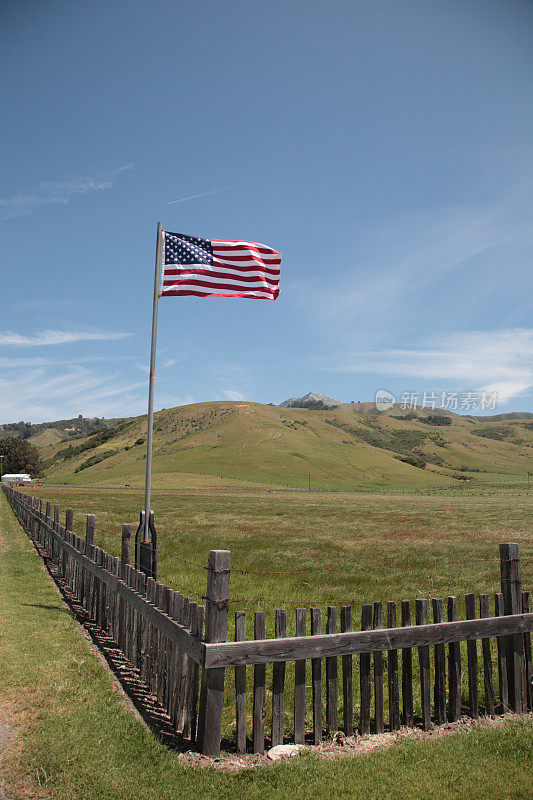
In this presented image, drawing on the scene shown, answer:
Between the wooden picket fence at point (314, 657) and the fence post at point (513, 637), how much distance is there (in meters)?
0.01

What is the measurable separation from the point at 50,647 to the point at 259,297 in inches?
280

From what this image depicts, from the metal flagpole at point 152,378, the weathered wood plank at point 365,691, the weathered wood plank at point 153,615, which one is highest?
the metal flagpole at point 152,378

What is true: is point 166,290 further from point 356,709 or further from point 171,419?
point 171,419

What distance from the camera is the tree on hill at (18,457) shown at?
385ft

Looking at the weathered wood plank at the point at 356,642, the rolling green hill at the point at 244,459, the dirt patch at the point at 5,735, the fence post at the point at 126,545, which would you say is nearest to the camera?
the dirt patch at the point at 5,735

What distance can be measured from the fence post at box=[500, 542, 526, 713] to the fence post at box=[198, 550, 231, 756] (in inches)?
136

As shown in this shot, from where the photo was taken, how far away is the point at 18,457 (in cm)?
11731

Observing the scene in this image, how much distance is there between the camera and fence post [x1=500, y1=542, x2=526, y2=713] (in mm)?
6383

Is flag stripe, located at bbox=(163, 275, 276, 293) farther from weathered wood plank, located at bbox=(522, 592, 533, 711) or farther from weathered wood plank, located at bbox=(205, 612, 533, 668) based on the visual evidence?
weathered wood plank, located at bbox=(522, 592, 533, 711)

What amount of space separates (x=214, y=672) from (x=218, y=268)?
24.6ft

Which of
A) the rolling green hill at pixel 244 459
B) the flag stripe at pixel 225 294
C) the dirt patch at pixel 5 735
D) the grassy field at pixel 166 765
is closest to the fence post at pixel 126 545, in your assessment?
the grassy field at pixel 166 765

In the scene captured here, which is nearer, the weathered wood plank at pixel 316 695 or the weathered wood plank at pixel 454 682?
the weathered wood plank at pixel 316 695

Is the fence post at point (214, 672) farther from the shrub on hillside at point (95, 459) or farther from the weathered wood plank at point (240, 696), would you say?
the shrub on hillside at point (95, 459)

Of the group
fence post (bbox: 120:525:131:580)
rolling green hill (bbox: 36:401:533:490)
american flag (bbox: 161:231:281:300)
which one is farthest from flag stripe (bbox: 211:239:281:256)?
rolling green hill (bbox: 36:401:533:490)
